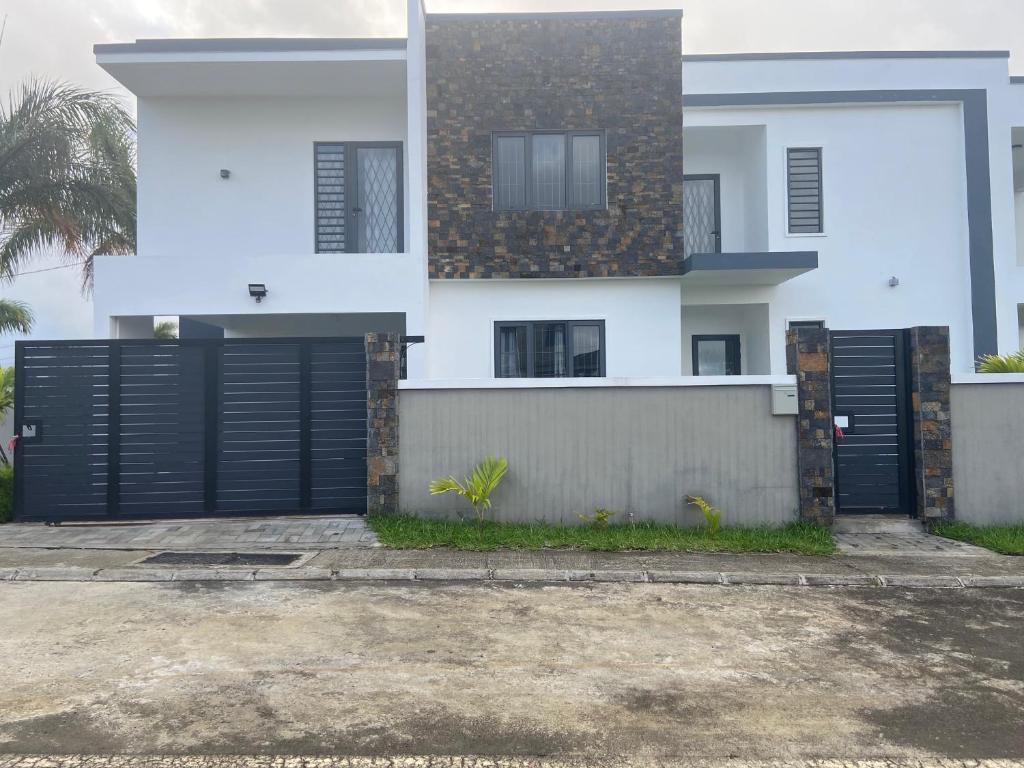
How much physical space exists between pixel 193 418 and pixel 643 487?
17.8 feet

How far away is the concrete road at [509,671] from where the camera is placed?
3.83 metres

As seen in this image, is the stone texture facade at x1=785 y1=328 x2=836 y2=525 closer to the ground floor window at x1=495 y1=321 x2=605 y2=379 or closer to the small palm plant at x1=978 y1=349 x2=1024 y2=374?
the small palm plant at x1=978 y1=349 x2=1024 y2=374

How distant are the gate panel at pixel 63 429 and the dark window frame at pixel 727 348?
10047 millimetres

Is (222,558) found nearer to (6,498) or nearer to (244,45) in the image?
(6,498)

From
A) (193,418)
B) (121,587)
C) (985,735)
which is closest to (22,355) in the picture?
(193,418)

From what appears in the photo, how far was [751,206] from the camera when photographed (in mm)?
14281

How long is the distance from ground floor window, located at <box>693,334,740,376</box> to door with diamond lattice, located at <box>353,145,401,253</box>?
6.02m

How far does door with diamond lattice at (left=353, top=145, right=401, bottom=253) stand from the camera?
43.3 feet

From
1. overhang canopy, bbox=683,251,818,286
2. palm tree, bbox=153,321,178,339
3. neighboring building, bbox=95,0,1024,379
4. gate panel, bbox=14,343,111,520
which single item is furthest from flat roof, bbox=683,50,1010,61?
Result: palm tree, bbox=153,321,178,339

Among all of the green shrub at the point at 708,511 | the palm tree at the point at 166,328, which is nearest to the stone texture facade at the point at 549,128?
the green shrub at the point at 708,511

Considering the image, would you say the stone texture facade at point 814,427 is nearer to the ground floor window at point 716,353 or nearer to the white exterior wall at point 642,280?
the white exterior wall at point 642,280

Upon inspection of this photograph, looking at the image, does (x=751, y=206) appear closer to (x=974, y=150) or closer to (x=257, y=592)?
(x=974, y=150)

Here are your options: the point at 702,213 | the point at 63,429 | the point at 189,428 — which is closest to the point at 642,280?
the point at 702,213

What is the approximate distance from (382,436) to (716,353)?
26.6 feet
